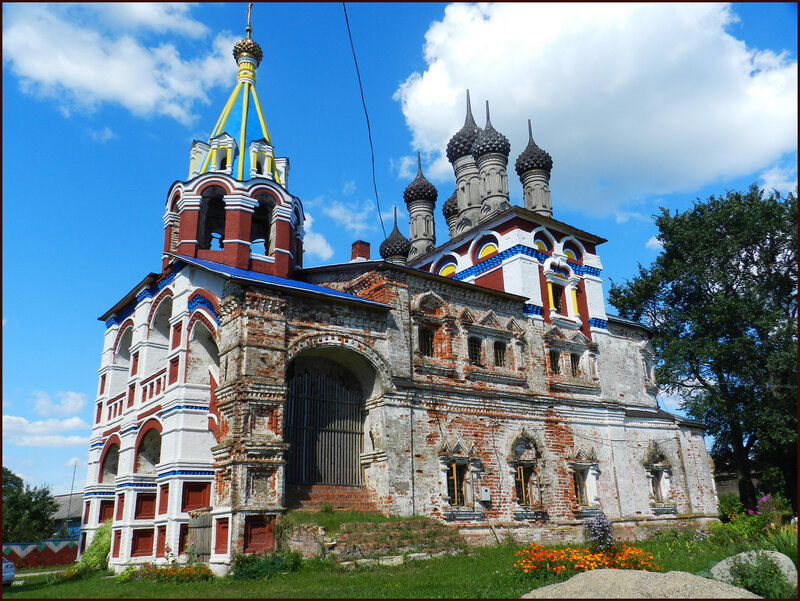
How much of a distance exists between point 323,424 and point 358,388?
1436mm

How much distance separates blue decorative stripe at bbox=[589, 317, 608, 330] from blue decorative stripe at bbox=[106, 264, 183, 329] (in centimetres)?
1353

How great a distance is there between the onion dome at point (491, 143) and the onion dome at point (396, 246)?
283 inches

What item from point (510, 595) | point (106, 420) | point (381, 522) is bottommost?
point (510, 595)

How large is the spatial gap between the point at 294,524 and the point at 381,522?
1.94 metres

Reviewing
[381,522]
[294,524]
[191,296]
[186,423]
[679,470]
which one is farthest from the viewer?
[679,470]

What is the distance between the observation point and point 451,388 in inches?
674

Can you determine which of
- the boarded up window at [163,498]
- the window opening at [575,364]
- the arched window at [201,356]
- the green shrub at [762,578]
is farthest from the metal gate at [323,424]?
the green shrub at [762,578]

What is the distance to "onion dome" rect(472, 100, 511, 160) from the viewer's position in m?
26.2

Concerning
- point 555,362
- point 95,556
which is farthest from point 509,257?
point 95,556

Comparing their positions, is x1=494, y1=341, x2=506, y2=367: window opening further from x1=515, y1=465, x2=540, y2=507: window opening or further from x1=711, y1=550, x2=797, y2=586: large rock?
x1=711, y1=550, x2=797, y2=586: large rock

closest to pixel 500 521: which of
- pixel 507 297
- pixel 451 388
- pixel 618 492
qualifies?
→ pixel 451 388

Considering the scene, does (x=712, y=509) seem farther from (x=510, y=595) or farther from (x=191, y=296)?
(x=191, y=296)

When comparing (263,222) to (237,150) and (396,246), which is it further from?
(396,246)

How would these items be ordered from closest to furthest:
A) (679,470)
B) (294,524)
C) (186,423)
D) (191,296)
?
1. (294,524)
2. (186,423)
3. (191,296)
4. (679,470)
